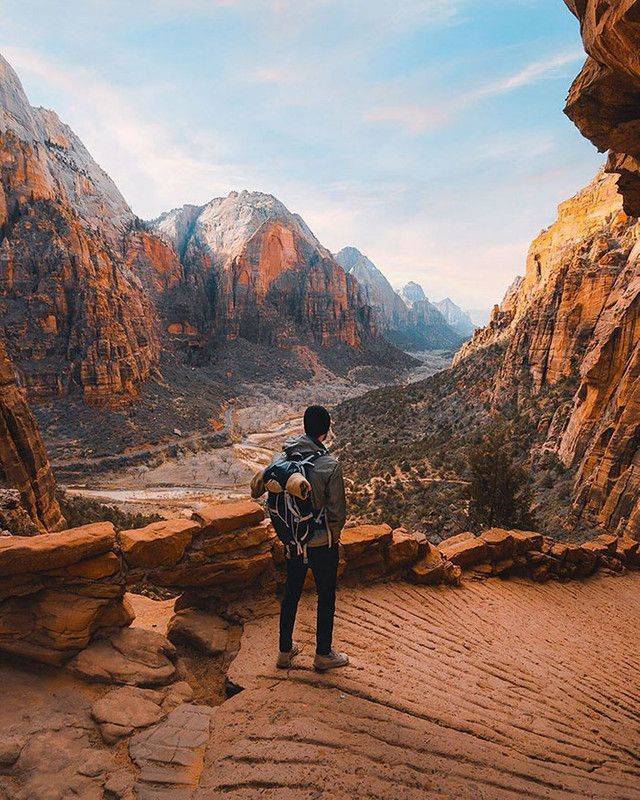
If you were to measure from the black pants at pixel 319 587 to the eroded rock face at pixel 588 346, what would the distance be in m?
12.8

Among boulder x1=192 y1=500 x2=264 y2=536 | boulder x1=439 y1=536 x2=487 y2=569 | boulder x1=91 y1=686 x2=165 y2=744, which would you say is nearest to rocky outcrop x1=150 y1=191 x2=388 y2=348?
boulder x1=439 y1=536 x2=487 y2=569

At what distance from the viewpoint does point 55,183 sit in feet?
209

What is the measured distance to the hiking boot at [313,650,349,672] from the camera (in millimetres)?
4016

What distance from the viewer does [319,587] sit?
12.8 ft

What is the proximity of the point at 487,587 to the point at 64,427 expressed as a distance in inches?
1836

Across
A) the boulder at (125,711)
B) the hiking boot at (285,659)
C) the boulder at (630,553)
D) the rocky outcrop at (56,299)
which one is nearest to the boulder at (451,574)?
the hiking boot at (285,659)

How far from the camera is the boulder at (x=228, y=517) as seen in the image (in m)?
5.34

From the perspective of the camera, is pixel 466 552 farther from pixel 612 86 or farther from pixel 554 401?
pixel 554 401

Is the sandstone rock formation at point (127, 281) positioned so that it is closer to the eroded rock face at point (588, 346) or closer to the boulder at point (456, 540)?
the eroded rock face at point (588, 346)

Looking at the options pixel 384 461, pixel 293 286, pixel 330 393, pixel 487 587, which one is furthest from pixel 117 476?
pixel 293 286

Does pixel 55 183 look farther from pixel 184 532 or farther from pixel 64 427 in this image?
pixel 184 532

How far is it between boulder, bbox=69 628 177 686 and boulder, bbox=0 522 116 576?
2.78 feet

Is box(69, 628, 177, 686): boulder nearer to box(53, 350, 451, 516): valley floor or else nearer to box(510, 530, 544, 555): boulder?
box(510, 530, 544, 555): boulder

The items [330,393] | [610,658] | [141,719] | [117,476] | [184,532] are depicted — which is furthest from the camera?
[330,393]
